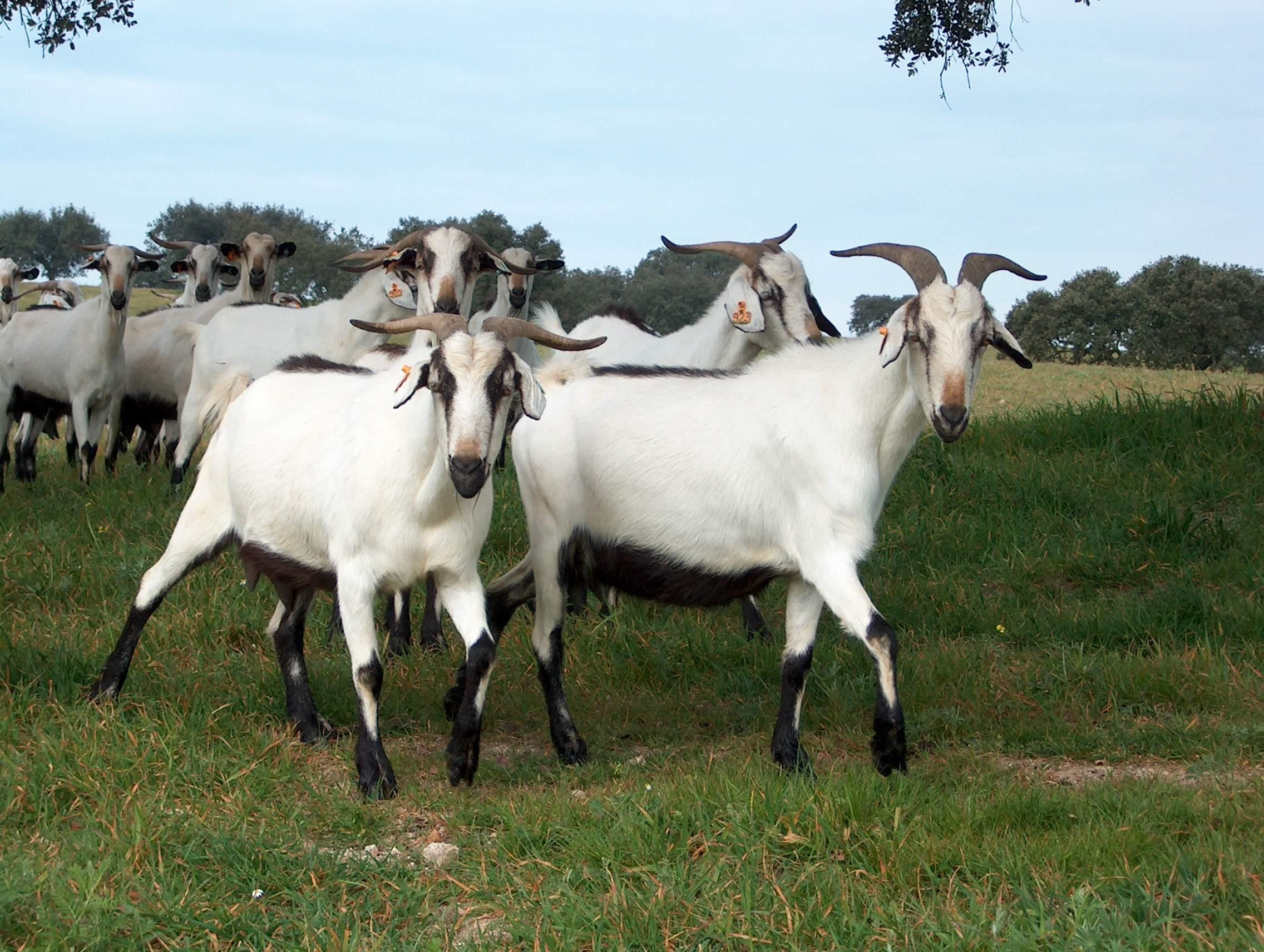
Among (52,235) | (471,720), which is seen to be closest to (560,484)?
(471,720)

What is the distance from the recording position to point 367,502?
6012 millimetres

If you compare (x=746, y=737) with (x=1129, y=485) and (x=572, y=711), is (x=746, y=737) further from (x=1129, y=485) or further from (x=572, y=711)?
(x=1129, y=485)

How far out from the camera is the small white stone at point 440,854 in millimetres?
5137

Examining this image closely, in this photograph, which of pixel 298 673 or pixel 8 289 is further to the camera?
pixel 8 289

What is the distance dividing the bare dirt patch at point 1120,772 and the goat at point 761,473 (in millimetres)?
725

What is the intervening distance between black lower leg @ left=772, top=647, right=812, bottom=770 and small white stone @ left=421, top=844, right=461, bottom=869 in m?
1.66

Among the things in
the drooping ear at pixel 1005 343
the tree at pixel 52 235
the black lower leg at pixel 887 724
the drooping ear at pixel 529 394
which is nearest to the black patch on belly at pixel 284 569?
the drooping ear at pixel 529 394

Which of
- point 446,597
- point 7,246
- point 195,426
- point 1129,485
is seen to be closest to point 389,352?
point 195,426

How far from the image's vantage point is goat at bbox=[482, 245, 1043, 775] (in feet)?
19.7

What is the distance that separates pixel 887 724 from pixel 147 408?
11.4 m

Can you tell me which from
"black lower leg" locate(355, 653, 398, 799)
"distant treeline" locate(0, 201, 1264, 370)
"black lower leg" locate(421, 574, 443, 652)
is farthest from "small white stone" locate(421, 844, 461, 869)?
"distant treeline" locate(0, 201, 1264, 370)

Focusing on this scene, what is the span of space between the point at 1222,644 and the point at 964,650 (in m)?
1.40

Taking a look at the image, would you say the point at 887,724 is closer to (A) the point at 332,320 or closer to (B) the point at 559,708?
(B) the point at 559,708

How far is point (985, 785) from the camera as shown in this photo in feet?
19.1
